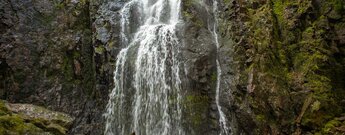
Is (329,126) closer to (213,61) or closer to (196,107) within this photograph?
(196,107)

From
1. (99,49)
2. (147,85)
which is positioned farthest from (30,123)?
(99,49)

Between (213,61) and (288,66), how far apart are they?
2.75 m

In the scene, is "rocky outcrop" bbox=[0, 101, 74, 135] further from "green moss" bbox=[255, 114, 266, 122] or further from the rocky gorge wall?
"green moss" bbox=[255, 114, 266, 122]

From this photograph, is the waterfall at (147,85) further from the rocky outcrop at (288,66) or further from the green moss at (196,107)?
the rocky outcrop at (288,66)

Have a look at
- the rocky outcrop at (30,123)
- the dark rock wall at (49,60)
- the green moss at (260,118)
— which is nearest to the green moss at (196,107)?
the green moss at (260,118)

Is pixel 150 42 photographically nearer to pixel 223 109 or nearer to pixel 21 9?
pixel 223 109

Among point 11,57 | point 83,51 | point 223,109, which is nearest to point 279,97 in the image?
point 223,109

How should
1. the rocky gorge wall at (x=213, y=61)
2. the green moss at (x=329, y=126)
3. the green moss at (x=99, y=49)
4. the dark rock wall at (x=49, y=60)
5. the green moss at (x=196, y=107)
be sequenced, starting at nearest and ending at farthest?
the green moss at (x=329, y=126)
the rocky gorge wall at (x=213, y=61)
the green moss at (x=196, y=107)
the dark rock wall at (x=49, y=60)
the green moss at (x=99, y=49)

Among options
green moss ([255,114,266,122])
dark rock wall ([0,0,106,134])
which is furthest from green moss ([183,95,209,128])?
dark rock wall ([0,0,106,134])

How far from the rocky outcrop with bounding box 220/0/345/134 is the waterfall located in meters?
2.19

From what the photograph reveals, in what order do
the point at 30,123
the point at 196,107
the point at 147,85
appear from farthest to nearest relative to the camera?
the point at 147,85
the point at 196,107
the point at 30,123

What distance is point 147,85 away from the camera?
12.5 m

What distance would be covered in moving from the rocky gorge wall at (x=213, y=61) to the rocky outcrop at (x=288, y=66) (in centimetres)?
3

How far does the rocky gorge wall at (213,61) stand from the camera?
11.4 metres
